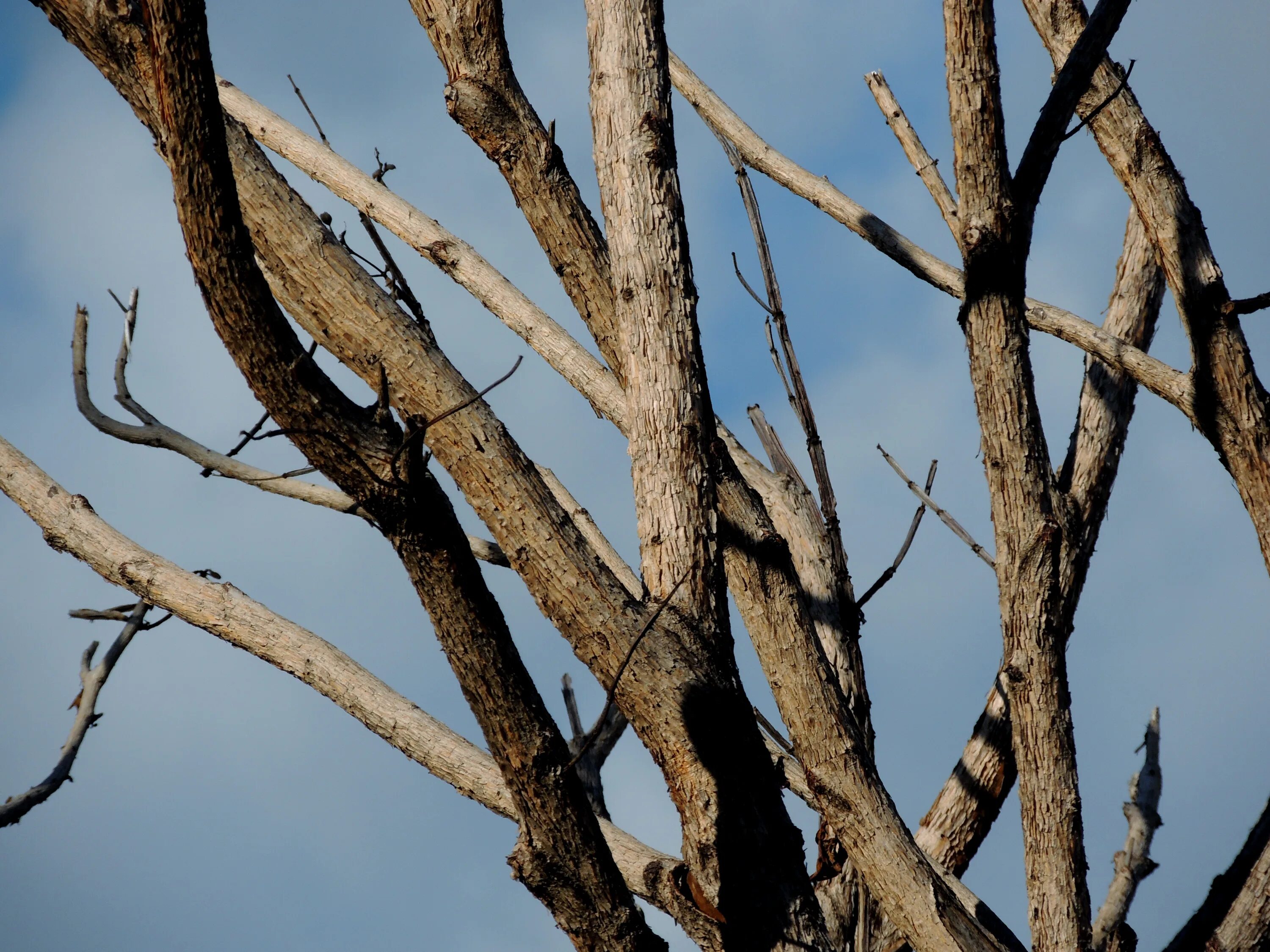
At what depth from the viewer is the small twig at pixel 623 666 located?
2.17 meters

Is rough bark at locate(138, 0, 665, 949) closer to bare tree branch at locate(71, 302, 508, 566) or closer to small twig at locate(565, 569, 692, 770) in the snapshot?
small twig at locate(565, 569, 692, 770)

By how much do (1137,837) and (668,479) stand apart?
2.75 meters

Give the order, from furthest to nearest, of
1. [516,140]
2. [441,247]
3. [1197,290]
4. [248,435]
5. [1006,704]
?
[441,247] < [1006,704] < [1197,290] < [516,140] < [248,435]

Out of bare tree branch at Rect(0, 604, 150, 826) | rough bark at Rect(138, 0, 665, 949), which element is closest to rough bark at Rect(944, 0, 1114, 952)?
rough bark at Rect(138, 0, 665, 949)

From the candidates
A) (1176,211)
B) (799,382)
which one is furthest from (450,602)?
(1176,211)

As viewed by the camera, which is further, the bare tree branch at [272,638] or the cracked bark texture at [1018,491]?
the bare tree branch at [272,638]

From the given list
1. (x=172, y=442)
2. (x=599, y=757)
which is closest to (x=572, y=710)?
(x=599, y=757)

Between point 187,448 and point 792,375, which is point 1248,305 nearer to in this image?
point 792,375

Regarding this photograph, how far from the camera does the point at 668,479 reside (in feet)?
8.62

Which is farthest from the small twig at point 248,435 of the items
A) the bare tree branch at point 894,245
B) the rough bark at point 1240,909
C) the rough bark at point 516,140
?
the rough bark at point 1240,909

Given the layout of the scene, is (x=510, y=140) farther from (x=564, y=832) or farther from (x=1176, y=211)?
(x=1176, y=211)

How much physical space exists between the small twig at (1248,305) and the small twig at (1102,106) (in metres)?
0.81

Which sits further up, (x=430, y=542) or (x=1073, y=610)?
(x=1073, y=610)

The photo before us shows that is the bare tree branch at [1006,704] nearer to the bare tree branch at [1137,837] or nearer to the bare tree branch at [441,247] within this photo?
the bare tree branch at [1137,837]
